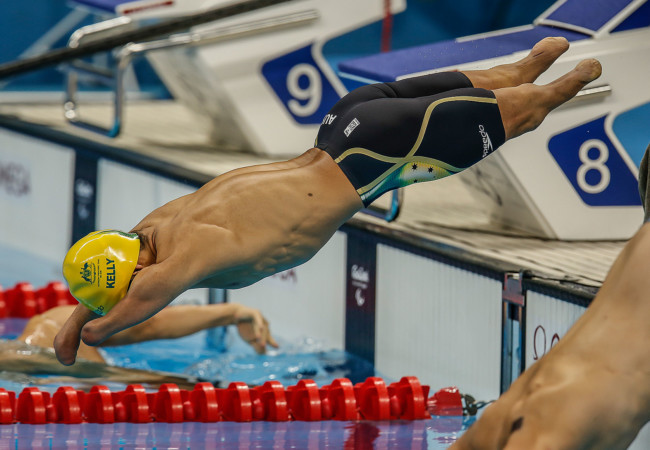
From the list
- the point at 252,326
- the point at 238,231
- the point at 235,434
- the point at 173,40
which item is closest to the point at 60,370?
the point at 252,326

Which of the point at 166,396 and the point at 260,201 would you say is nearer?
the point at 260,201

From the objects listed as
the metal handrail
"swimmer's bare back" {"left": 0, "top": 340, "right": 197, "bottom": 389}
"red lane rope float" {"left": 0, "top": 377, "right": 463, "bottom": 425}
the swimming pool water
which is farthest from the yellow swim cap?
the metal handrail

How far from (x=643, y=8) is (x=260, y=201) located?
2.06 meters

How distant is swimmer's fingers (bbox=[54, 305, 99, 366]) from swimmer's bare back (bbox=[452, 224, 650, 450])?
148 centimetres

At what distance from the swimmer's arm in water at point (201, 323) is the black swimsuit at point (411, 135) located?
1.42 metres

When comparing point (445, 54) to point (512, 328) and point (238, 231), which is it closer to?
point (512, 328)

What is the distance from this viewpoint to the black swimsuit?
2.98 meters

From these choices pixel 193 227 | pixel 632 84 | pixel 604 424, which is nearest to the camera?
pixel 604 424

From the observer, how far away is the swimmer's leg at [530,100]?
2.99 meters

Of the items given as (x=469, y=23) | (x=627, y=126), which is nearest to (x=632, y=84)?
(x=627, y=126)

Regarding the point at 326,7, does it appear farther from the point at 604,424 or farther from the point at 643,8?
the point at 604,424

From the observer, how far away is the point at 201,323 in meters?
4.41

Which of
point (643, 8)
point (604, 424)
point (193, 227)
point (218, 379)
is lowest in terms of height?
point (218, 379)

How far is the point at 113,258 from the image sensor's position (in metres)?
3.01
